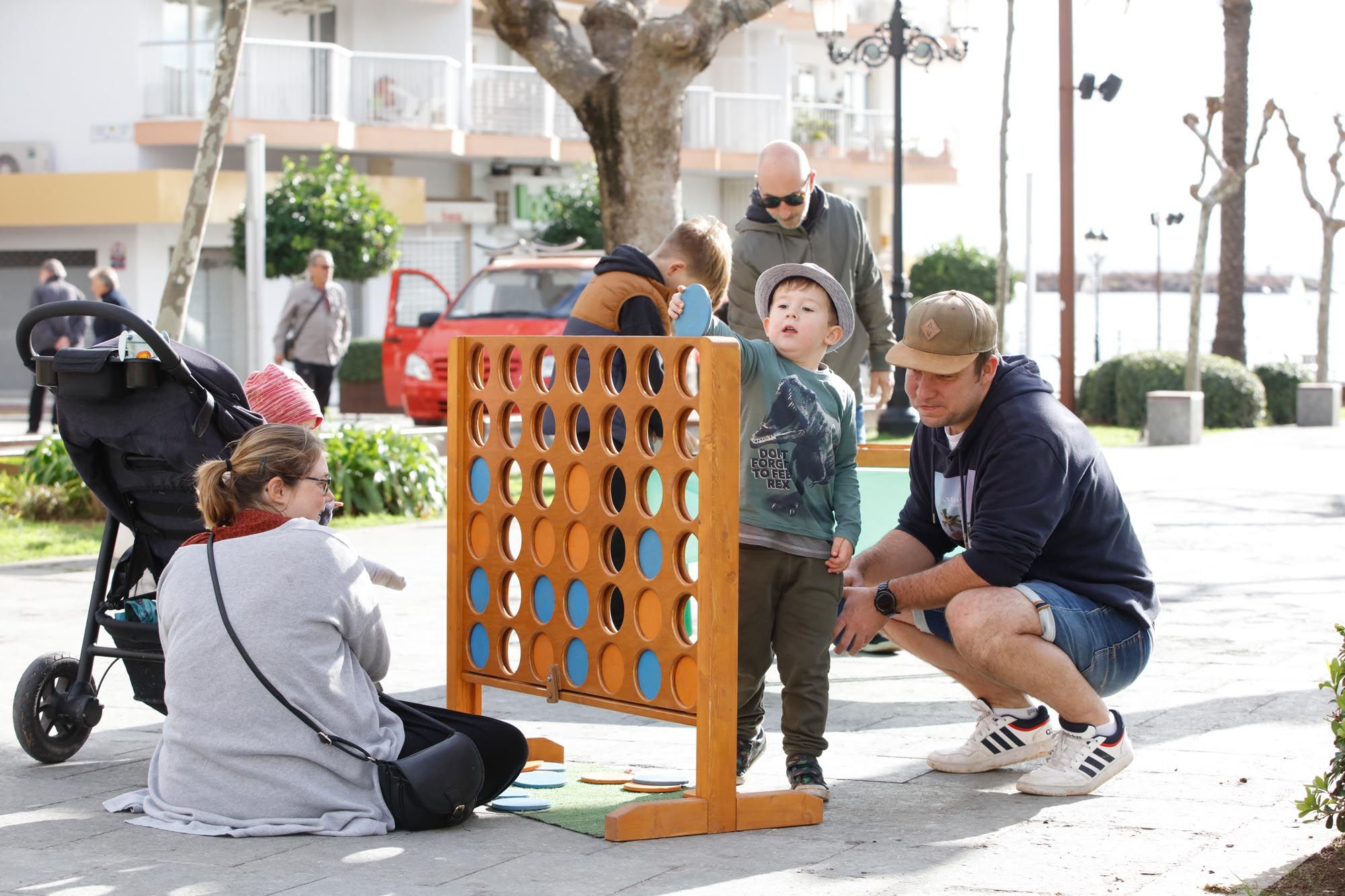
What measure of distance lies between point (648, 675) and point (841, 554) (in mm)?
649

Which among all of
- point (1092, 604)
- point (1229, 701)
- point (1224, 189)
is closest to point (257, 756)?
point (1092, 604)

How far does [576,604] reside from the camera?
16.2 ft

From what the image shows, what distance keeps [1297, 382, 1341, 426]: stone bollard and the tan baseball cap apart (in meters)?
21.7

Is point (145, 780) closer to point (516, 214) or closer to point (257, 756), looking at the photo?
point (257, 756)

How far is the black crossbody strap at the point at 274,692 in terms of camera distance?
14.4 ft

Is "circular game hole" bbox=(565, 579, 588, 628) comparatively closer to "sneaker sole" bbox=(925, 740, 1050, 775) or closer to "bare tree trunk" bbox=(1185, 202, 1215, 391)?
"sneaker sole" bbox=(925, 740, 1050, 775)

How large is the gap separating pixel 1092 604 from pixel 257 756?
237 cm

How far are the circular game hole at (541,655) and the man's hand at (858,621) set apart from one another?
2.75 feet

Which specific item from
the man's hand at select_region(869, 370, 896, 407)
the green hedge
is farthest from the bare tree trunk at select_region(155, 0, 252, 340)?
the green hedge

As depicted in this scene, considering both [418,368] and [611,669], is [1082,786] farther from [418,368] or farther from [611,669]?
[418,368]

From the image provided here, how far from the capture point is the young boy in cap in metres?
4.88

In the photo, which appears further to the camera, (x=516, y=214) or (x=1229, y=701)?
(x=516, y=214)

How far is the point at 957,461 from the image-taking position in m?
5.11

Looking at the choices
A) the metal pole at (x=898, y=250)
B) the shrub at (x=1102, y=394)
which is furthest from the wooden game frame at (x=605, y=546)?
the shrub at (x=1102, y=394)
